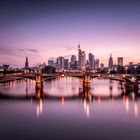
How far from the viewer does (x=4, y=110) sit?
126 feet

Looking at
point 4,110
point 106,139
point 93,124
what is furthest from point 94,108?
point 106,139

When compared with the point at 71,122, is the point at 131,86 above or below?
above

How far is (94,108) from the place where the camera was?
40.5m

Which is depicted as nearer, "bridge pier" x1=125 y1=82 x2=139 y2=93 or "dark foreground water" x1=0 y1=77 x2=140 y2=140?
"dark foreground water" x1=0 y1=77 x2=140 y2=140

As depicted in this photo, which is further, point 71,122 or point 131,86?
point 131,86

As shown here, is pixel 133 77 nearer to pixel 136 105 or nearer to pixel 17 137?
pixel 136 105

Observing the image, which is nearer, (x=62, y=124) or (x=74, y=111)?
(x=62, y=124)

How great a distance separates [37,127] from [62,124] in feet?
10.8

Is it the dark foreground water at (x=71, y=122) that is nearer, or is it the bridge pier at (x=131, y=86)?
the dark foreground water at (x=71, y=122)

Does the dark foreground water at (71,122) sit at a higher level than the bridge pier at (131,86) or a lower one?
lower

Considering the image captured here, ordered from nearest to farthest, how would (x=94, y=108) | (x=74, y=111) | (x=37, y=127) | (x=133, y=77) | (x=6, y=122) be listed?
(x=37, y=127) < (x=6, y=122) < (x=74, y=111) < (x=94, y=108) < (x=133, y=77)

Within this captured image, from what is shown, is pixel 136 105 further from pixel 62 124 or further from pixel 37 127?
pixel 37 127

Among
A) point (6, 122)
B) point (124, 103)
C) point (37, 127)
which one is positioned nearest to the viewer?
point (37, 127)

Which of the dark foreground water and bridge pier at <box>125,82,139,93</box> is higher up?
bridge pier at <box>125,82,139,93</box>
